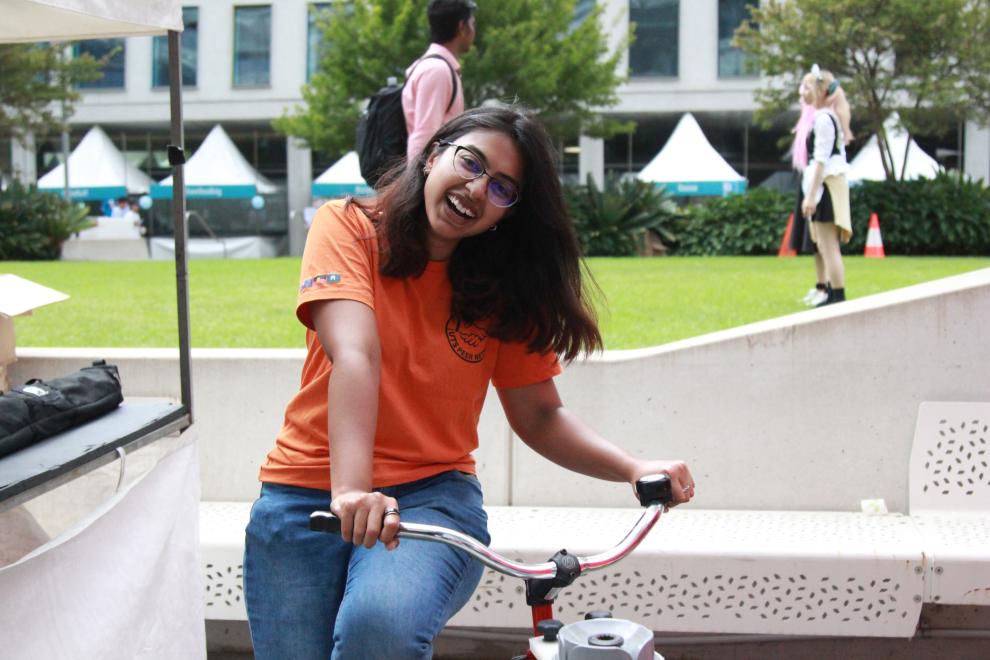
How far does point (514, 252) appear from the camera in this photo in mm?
2629

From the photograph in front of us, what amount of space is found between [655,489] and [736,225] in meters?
21.1

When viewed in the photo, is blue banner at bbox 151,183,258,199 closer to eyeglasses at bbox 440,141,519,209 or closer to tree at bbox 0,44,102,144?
tree at bbox 0,44,102,144

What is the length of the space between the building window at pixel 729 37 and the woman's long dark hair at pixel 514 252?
105ft

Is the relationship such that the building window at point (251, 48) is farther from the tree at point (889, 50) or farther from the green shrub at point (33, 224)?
the tree at point (889, 50)

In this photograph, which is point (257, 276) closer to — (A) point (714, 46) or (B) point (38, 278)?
(B) point (38, 278)

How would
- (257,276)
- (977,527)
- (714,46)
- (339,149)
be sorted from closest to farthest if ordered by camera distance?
1. (977,527)
2. (257,276)
3. (339,149)
4. (714,46)

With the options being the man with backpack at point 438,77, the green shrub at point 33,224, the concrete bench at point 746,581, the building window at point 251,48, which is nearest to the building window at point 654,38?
the building window at point 251,48

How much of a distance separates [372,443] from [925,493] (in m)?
3.16

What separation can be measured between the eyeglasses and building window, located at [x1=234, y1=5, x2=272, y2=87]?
34789 mm

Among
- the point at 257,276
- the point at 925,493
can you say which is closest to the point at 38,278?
the point at 257,276

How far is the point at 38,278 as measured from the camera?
605 inches

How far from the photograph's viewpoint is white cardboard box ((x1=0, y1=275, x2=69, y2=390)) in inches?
178

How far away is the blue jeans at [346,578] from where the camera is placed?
6.88 ft

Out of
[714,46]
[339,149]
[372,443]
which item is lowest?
[372,443]
